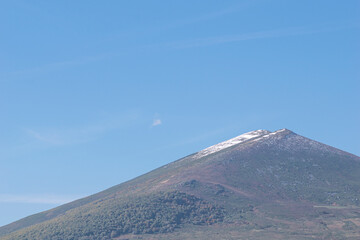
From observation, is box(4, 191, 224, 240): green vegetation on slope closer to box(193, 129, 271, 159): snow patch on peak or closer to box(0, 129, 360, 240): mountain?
box(0, 129, 360, 240): mountain

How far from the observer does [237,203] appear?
10112cm

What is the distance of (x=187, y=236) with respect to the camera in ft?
276

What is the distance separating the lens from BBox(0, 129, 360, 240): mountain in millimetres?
87812

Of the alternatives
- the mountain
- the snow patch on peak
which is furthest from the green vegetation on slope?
the snow patch on peak

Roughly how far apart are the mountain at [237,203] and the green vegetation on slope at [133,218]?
17 centimetres

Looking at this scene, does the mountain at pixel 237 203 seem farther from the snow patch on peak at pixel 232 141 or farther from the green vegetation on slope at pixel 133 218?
the snow patch on peak at pixel 232 141

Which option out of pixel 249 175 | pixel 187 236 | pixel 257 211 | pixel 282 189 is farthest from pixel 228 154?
pixel 187 236

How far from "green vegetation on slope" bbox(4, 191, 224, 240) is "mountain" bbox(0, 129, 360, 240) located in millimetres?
175

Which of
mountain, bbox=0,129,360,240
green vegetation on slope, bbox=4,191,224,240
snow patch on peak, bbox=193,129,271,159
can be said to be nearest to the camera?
mountain, bbox=0,129,360,240

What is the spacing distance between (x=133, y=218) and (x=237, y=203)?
2211 centimetres

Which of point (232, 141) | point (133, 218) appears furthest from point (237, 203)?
point (232, 141)

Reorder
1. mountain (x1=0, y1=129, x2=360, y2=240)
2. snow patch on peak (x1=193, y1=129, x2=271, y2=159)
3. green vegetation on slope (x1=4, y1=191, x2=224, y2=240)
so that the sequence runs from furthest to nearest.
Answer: snow patch on peak (x1=193, y1=129, x2=271, y2=159)
green vegetation on slope (x1=4, y1=191, x2=224, y2=240)
mountain (x1=0, y1=129, x2=360, y2=240)

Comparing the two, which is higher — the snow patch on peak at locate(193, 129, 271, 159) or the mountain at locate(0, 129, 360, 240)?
the snow patch on peak at locate(193, 129, 271, 159)

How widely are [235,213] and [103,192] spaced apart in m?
53.8
